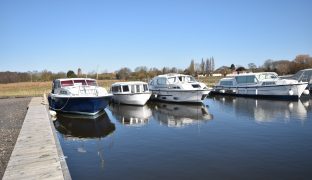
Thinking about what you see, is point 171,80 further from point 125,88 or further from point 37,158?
point 37,158

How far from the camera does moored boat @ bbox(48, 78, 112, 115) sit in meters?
22.1

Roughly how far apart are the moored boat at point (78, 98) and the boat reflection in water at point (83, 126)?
68 centimetres

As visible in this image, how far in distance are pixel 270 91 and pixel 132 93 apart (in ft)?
49.7

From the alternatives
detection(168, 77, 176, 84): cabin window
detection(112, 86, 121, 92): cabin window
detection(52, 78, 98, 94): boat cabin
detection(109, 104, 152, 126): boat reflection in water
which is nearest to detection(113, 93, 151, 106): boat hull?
detection(109, 104, 152, 126): boat reflection in water

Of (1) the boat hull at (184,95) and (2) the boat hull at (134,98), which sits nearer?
(1) the boat hull at (184,95)

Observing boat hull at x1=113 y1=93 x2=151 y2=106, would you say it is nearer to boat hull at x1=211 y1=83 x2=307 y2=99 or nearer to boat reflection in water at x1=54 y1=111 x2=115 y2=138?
boat reflection in water at x1=54 y1=111 x2=115 y2=138

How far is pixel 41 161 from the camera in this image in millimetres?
9156

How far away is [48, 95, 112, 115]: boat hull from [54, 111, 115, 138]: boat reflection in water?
55 centimetres

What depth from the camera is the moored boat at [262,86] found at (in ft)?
99.1

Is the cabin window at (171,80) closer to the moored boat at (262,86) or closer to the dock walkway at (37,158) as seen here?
the moored boat at (262,86)

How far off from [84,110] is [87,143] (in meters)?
8.35

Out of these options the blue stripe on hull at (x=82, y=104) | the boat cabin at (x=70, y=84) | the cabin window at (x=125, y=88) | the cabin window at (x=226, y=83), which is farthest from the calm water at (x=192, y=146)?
the cabin window at (x=226, y=83)

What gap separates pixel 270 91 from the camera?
1268 inches

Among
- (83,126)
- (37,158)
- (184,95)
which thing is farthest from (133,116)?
(37,158)
